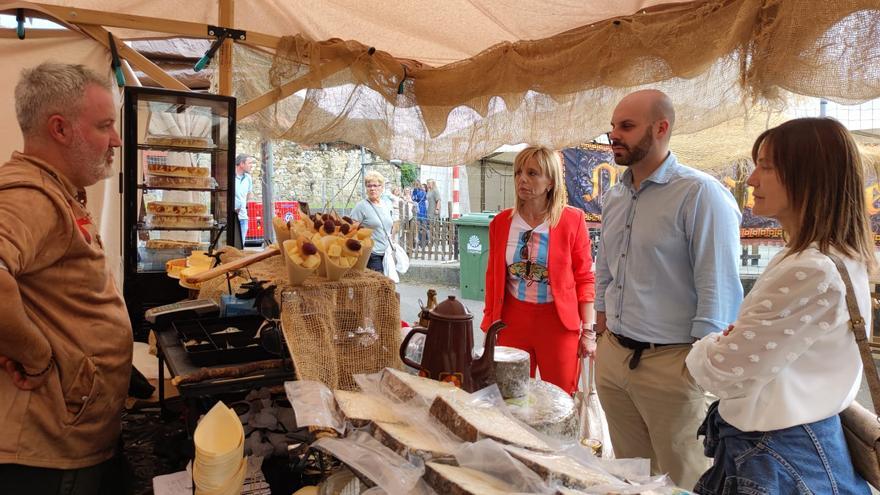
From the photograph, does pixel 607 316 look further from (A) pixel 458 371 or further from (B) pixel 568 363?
(A) pixel 458 371

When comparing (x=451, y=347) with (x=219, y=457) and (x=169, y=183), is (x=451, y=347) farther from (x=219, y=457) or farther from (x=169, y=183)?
(x=169, y=183)

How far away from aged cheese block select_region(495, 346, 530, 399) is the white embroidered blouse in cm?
56

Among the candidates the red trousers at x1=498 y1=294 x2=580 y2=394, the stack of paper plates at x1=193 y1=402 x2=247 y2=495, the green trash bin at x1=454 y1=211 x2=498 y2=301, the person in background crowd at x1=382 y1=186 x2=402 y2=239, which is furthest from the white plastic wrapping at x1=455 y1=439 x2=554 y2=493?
the person in background crowd at x1=382 y1=186 x2=402 y2=239

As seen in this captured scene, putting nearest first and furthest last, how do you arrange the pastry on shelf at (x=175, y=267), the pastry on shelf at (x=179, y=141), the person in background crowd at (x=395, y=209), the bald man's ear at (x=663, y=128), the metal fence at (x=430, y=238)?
the bald man's ear at (x=663, y=128) < the pastry on shelf at (x=175, y=267) < the pastry on shelf at (x=179, y=141) < the metal fence at (x=430, y=238) < the person in background crowd at (x=395, y=209)

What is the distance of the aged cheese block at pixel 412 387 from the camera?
1.31 metres

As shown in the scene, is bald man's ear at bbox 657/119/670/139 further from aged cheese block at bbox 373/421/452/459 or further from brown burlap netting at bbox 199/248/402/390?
aged cheese block at bbox 373/421/452/459

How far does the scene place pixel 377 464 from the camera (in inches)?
42.5

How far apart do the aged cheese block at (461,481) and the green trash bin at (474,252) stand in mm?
8017

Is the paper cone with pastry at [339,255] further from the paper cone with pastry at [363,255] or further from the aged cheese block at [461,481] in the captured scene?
the aged cheese block at [461,481]

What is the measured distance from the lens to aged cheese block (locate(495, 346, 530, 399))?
161 cm

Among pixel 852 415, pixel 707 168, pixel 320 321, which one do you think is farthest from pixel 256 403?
pixel 707 168

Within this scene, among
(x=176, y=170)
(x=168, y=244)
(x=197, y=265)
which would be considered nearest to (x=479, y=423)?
(x=197, y=265)

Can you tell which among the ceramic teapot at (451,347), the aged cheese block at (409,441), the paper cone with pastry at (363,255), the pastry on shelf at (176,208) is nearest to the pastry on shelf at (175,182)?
the pastry on shelf at (176,208)

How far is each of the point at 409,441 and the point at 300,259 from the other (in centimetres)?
83
